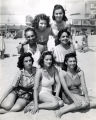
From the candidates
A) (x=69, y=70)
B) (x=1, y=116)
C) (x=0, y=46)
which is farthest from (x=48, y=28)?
(x=0, y=46)

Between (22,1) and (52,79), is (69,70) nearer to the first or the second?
(52,79)

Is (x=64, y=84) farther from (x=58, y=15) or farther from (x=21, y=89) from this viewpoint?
(x=58, y=15)

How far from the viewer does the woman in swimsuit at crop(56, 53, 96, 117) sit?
8.58 feet

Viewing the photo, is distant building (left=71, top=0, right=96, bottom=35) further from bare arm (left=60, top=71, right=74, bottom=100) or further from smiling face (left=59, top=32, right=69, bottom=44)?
bare arm (left=60, top=71, right=74, bottom=100)

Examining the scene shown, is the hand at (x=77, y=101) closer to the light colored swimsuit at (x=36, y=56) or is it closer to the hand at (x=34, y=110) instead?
the hand at (x=34, y=110)

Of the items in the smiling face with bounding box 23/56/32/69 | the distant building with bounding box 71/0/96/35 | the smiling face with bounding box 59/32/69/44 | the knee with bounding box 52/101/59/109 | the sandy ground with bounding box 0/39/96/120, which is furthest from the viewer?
the distant building with bounding box 71/0/96/35

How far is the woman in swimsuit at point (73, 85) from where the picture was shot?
262 cm

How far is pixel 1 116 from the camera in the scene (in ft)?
8.20

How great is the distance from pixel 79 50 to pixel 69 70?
3.07m

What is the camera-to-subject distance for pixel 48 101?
262cm

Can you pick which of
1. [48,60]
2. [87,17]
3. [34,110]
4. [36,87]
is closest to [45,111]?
[34,110]

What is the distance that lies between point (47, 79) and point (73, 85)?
0.29 meters

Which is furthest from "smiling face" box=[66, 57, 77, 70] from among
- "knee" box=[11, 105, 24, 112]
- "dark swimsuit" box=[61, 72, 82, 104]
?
"knee" box=[11, 105, 24, 112]

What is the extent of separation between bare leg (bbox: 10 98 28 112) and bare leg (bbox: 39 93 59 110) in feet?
0.58
